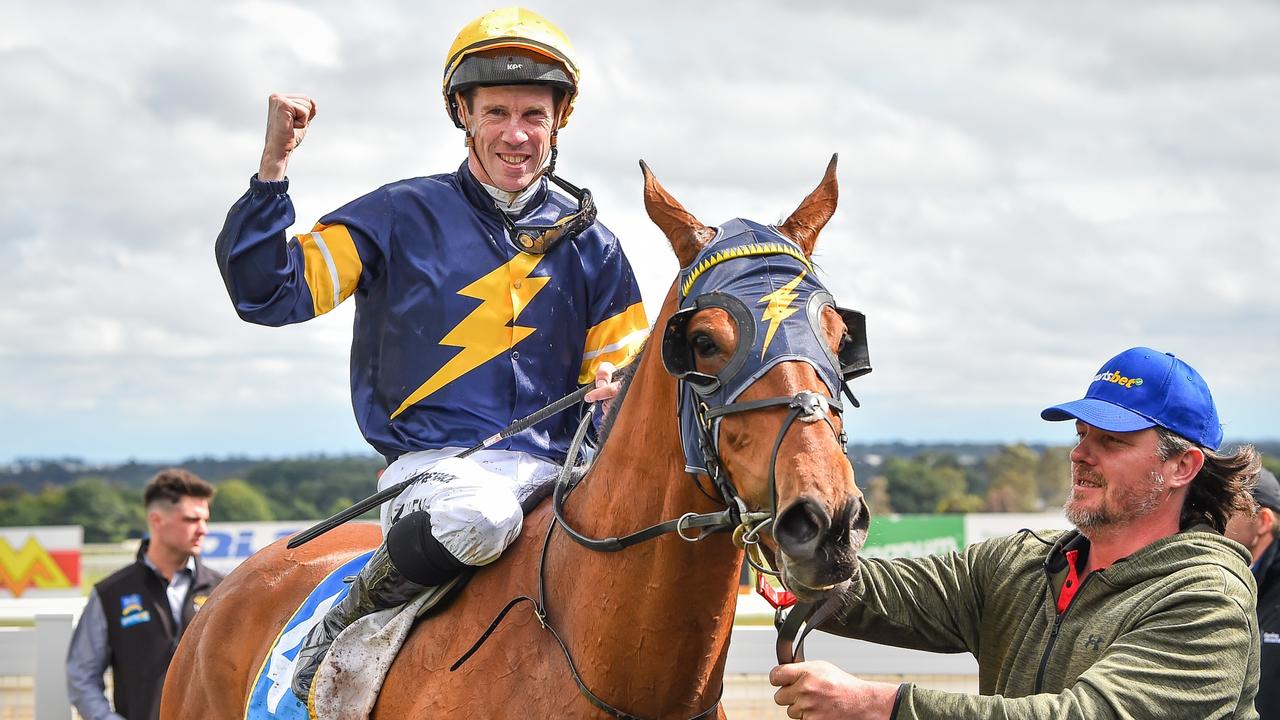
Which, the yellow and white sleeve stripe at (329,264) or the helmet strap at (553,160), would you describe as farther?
the helmet strap at (553,160)

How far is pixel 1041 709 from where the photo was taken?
2.66 meters

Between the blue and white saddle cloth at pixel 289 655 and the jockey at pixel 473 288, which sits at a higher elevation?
the jockey at pixel 473 288

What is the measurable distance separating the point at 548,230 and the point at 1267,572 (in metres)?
3.33

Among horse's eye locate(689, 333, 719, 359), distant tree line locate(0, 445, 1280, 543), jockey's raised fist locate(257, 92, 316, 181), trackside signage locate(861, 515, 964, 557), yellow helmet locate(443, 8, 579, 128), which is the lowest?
distant tree line locate(0, 445, 1280, 543)

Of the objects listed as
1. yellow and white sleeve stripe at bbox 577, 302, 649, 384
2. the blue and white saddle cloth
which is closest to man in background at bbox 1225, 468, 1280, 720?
yellow and white sleeve stripe at bbox 577, 302, 649, 384

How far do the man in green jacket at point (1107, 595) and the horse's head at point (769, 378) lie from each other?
499mm

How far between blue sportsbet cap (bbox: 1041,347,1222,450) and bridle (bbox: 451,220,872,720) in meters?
0.81

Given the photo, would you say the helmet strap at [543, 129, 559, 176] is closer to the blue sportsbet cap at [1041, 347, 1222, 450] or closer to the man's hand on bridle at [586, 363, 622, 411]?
the man's hand on bridle at [586, 363, 622, 411]

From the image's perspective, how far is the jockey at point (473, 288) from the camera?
342 centimetres

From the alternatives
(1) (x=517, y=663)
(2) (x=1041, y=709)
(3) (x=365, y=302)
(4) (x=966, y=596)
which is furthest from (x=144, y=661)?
(2) (x=1041, y=709)

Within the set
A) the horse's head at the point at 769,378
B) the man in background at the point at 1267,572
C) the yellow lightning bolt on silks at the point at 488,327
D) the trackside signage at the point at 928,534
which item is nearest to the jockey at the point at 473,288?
the yellow lightning bolt on silks at the point at 488,327

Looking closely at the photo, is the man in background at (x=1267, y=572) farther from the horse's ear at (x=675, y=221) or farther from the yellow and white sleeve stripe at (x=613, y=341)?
the horse's ear at (x=675, y=221)

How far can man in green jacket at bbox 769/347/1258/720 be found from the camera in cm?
270

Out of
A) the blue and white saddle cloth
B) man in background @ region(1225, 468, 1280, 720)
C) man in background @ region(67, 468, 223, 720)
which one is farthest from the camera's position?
man in background @ region(67, 468, 223, 720)
